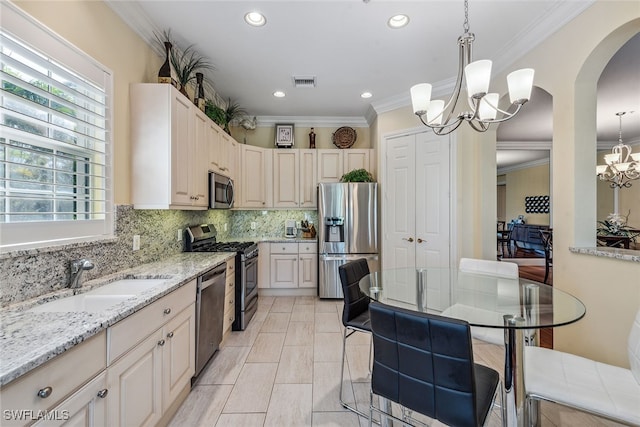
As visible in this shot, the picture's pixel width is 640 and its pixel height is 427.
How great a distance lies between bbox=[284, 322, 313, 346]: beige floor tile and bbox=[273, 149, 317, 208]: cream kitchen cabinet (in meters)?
1.89

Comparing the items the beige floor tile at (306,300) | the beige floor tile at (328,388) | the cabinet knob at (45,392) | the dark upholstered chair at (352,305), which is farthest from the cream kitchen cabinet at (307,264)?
the cabinet knob at (45,392)

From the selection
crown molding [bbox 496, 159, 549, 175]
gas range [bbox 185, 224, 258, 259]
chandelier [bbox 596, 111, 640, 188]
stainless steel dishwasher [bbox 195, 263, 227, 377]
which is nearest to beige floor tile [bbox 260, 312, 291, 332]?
stainless steel dishwasher [bbox 195, 263, 227, 377]

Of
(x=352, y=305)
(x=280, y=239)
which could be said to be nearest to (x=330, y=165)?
(x=280, y=239)

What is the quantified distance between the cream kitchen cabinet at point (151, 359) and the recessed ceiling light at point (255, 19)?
6.82ft

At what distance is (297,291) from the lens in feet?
14.3

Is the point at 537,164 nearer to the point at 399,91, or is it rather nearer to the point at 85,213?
the point at 399,91

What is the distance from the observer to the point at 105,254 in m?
1.83

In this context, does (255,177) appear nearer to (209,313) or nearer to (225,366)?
(209,313)

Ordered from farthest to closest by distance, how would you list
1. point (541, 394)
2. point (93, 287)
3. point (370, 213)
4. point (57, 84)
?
point (370, 213)
point (93, 287)
point (57, 84)
point (541, 394)

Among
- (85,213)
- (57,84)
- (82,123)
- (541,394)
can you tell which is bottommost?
(541,394)

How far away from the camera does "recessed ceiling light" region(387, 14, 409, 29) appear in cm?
218

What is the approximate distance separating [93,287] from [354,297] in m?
1.63

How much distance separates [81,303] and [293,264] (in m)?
2.90

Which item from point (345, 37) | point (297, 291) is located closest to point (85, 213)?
point (345, 37)
